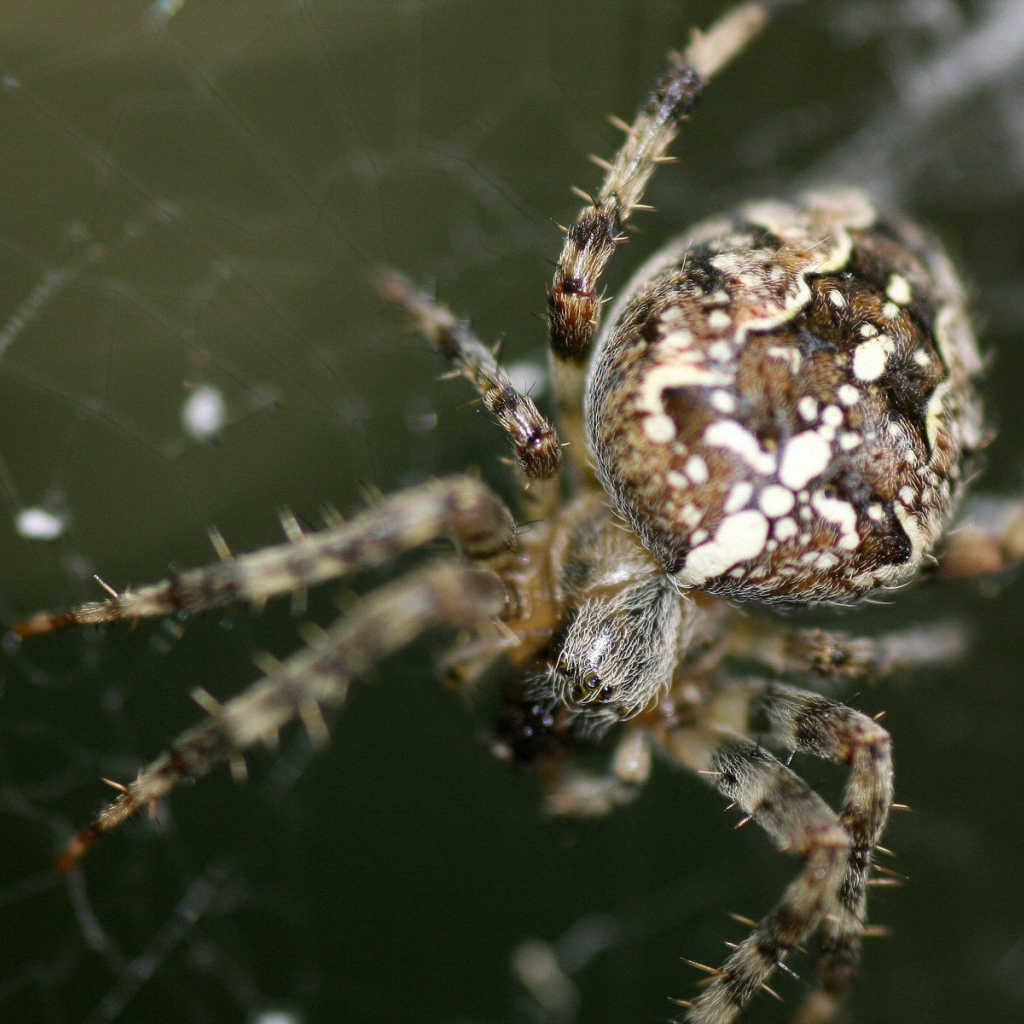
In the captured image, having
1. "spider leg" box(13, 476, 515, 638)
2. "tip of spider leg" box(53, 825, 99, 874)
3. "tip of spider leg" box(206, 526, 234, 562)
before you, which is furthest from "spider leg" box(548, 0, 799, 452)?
"tip of spider leg" box(53, 825, 99, 874)

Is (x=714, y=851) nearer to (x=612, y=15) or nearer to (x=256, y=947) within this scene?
(x=256, y=947)

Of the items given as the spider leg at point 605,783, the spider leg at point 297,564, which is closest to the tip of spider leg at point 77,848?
the spider leg at point 297,564

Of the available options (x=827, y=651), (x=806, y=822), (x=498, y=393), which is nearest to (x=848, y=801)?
(x=806, y=822)

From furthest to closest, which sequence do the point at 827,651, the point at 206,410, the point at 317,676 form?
the point at 206,410, the point at 827,651, the point at 317,676

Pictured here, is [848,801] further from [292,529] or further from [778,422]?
[292,529]

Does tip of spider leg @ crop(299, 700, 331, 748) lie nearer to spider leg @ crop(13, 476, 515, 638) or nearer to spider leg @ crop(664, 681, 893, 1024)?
spider leg @ crop(13, 476, 515, 638)

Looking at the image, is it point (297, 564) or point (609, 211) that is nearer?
Answer: point (297, 564)
